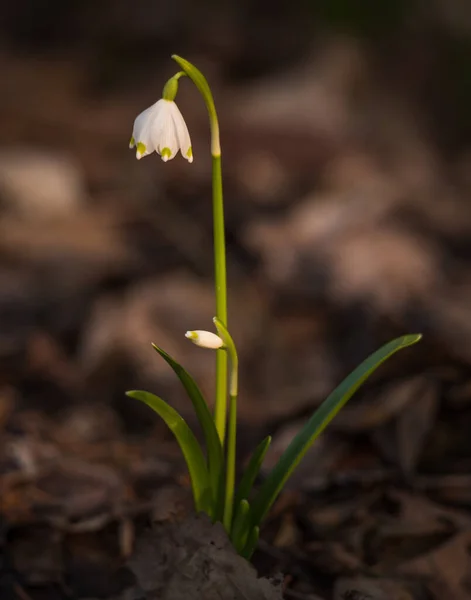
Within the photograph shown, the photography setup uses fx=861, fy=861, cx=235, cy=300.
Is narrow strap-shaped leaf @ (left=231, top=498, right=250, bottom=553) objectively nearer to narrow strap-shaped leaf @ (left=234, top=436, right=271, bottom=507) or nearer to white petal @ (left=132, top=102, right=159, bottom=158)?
narrow strap-shaped leaf @ (left=234, top=436, right=271, bottom=507)

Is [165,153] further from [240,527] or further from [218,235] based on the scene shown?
[240,527]

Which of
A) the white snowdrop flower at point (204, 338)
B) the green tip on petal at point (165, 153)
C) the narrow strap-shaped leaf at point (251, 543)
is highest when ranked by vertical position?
the green tip on petal at point (165, 153)

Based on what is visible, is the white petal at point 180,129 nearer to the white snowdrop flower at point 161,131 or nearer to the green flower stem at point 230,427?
the white snowdrop flower at point 161,131

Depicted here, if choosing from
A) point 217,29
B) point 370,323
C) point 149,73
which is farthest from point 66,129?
point 370,323

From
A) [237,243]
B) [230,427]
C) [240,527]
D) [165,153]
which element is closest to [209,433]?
[230,427]

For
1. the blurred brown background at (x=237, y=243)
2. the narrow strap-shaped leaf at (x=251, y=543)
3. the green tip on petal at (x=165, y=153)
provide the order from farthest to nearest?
1. the blurred brown background at (x=237, y=243)
2. the narrow strap-shaped leaf at (x=251, y=543)
3. the green tip on petal at (x=165, y=153)

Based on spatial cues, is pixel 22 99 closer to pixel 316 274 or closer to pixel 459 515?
pixel 316 274

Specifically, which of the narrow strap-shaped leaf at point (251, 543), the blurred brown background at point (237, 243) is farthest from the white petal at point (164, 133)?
the blurred brown background at point (237, 243)
